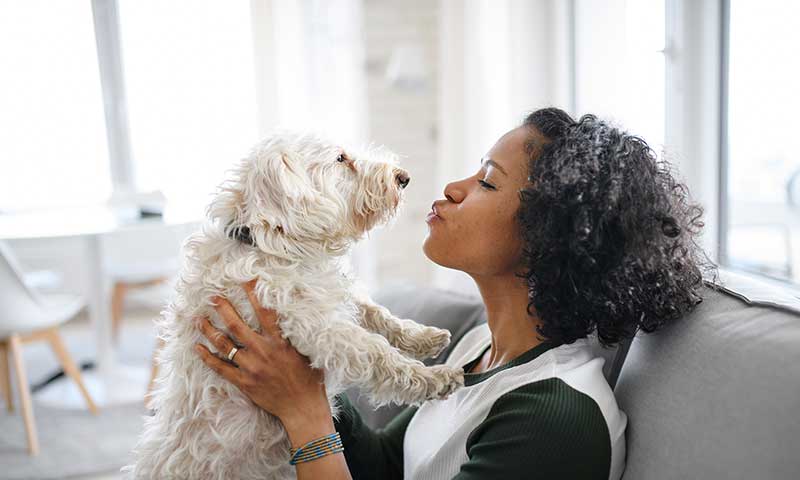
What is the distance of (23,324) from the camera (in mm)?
3316

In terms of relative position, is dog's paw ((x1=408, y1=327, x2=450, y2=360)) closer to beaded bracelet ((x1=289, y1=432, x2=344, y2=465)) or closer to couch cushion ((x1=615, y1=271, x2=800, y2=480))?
beaded bracelet ((x1=289, y1=432, x2=344, y2=465))

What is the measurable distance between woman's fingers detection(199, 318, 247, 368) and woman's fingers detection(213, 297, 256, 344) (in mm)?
18

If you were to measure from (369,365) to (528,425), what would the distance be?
36 centimetres

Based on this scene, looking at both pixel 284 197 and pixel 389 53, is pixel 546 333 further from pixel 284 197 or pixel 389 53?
pixel 389 53

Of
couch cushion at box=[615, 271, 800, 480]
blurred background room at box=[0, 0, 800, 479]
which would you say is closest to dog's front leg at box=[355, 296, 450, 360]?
couch cushion at box=[615, 271, 800, 480]

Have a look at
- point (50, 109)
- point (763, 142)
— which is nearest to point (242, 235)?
point (763, 142)

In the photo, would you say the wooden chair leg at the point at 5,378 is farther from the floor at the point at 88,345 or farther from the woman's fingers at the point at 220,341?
the woman's fingers at the point at 220,341

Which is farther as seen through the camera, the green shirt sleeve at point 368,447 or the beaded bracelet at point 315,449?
the green shirt sleeve at point 368,447

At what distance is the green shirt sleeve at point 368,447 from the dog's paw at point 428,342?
5.5 inches

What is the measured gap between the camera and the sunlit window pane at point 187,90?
199 inches

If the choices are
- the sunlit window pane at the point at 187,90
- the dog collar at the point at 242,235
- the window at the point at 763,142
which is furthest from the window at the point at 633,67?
the sunlit window pane at the point at 187,90

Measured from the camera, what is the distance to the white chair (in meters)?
3.18

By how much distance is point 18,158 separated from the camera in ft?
17.5

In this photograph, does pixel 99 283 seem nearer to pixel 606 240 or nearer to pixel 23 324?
pixel 23 324
